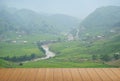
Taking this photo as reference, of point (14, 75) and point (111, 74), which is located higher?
point (14, 75)

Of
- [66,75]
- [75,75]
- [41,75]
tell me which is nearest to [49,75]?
[41,75]

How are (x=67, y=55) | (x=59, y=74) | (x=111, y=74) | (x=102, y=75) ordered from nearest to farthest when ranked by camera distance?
(x=102, y=75)
(x=111, y=74)
(x=59, y=74)
(x=67, y=55)

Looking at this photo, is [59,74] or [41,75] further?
[59,74]

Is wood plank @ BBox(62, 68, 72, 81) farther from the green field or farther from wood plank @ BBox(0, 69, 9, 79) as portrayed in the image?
the green field

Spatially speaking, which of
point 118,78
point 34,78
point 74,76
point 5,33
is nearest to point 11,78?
point 34,78

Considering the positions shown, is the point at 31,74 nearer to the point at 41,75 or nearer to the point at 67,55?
the point at 41,75

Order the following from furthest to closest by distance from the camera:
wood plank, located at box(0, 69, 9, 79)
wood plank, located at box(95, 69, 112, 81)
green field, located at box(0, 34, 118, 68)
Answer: green field, located at box(0, 34, 118, 68) → wood plank, located at box(0, 69, 9, 79) → wood plank, located at box(95, 69, 112, 81)

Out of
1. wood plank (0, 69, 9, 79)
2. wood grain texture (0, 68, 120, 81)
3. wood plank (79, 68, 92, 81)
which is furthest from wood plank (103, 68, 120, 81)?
wood plank (0, 69, 9, 79)

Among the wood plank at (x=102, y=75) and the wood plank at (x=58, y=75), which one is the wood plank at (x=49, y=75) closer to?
the wood plank at (x=58, y=75)

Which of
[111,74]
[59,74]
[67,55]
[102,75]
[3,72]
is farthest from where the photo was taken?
[67,55]
